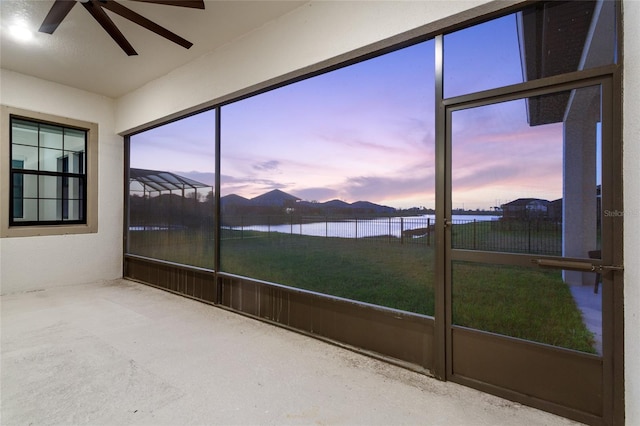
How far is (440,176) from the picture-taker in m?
2.17

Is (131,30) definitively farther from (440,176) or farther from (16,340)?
(440,176)

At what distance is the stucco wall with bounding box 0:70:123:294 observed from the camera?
414 cm

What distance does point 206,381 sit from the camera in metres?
2.08

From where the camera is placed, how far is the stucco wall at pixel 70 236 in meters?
4.14

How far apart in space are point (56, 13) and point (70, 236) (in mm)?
3389

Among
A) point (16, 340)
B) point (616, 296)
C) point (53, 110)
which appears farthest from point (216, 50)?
point (616, 296)

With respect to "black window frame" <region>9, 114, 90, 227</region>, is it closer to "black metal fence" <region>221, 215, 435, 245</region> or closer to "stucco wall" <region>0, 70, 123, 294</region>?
"stucco wall" <region>0, 70, 123, 294</region>

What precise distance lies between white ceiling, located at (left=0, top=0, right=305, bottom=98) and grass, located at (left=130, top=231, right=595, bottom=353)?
2169 mm

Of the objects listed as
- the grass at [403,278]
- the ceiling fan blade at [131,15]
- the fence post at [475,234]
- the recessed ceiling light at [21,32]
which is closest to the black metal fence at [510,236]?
the fence post at [475,234]

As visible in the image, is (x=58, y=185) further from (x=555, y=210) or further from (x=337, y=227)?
(x=555, y=210)

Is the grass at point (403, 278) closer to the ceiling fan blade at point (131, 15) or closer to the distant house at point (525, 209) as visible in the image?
the distant house at point (525, 209)

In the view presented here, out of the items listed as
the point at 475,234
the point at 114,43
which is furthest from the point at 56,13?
the point at 475,234

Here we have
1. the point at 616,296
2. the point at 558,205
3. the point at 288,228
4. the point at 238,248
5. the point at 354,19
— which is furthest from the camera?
the point at 238,248

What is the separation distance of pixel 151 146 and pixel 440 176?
14.8 feet
